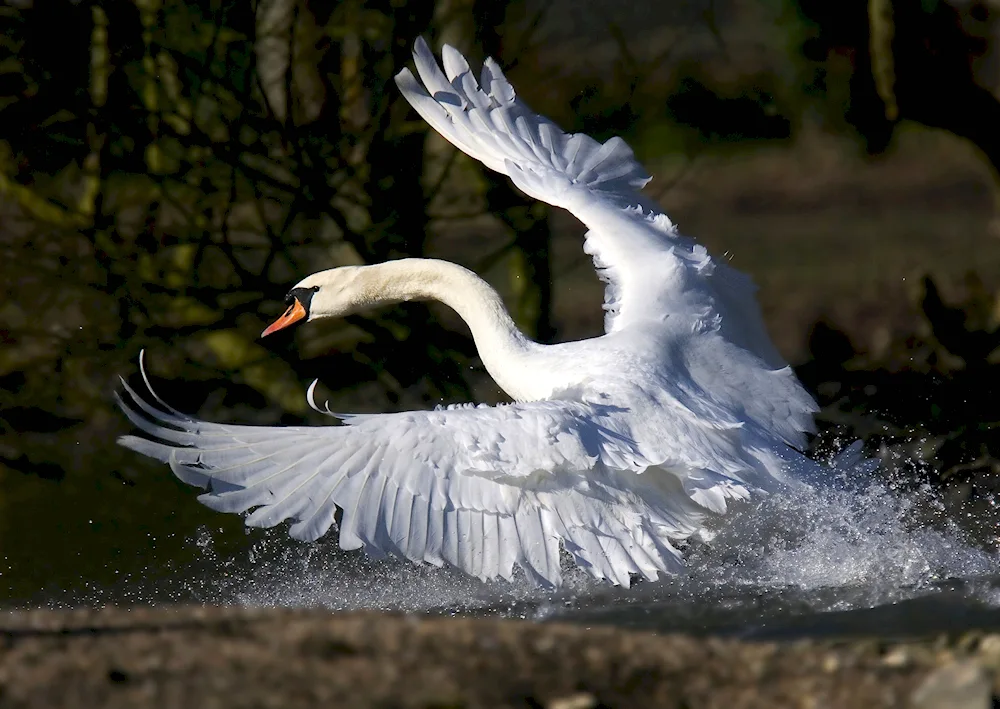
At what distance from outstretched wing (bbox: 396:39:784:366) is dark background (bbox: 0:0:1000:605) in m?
1.22

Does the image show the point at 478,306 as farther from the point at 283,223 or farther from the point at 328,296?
the point at 283,223

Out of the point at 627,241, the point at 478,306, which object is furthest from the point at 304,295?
the point at 627,241

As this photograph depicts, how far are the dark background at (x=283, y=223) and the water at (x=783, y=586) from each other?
6.71 ft

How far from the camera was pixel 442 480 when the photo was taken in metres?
5.12

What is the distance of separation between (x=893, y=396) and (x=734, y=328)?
2906 millimetres

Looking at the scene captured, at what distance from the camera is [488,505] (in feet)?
17.1

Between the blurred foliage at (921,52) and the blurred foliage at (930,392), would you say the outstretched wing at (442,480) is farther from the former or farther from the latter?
the blurred foliage at (921,52)

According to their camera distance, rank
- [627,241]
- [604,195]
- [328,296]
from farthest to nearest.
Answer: [604,195], [627,241], [328,296]

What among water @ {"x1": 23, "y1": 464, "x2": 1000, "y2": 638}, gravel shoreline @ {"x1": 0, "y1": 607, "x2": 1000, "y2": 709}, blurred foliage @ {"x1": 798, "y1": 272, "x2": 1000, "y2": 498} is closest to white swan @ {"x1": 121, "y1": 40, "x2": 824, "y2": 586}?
water @ {"x1": 23, "y1": 464, "x2": 1000, "y2": 638}

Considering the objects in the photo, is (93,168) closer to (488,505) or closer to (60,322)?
(60,322)

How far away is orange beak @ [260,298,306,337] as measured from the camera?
21.7ft

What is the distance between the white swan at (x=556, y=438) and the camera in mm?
5090

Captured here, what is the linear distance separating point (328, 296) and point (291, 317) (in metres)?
0.21

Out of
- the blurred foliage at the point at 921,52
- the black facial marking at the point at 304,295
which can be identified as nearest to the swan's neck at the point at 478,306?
the black facial marking at the point at 304,295
